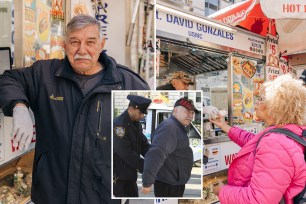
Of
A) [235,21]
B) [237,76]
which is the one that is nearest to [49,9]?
[235,21]

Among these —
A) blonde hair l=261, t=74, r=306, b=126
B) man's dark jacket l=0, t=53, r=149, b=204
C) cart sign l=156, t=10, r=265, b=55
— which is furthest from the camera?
cart sign l=156, t=10, r=265, b=55

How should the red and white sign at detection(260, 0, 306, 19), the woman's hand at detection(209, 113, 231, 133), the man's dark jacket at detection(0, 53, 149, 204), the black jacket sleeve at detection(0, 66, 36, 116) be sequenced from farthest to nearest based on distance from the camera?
the red and white sign at detection(260, 0, 306, 19) → the woman's hand at detection(209, 113, 231, 133) → the man's dark jacket at detection(0, 53, 149, 204) → the black jacket sleeve at detection(0, 66, 36, 116)

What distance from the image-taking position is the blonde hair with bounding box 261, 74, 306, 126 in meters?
2.03

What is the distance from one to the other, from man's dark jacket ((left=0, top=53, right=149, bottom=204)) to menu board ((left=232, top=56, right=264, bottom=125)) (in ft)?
11.2

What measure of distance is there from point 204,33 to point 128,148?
9.47 ft

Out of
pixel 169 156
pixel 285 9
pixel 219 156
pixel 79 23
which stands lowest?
pixel 219 156

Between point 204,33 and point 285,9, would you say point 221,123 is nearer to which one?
point 204,33

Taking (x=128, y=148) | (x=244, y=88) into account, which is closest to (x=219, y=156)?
(x=244, y=88)

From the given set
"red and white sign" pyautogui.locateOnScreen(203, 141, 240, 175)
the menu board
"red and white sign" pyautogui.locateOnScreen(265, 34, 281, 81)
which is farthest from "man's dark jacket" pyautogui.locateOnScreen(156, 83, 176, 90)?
"red and white sign" pyautogui.locateOnScreen(265, 34, 281, 81)

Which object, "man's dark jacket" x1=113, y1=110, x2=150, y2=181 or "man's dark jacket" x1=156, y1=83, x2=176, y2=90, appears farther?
"man's dark jacket" x1=156, y1=83, x2=176, y2=90

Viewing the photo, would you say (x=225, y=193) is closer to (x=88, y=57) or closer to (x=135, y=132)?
(x=135, y=132)

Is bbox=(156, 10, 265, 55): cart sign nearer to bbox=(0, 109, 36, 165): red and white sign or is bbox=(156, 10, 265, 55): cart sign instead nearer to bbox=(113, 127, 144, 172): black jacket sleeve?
bbox=(0, 109, 36, 165): red and white sign

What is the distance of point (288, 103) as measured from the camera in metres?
2.03

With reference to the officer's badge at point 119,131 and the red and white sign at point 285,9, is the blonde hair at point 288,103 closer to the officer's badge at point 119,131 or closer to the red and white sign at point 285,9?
the officer's badge at point 119,131
